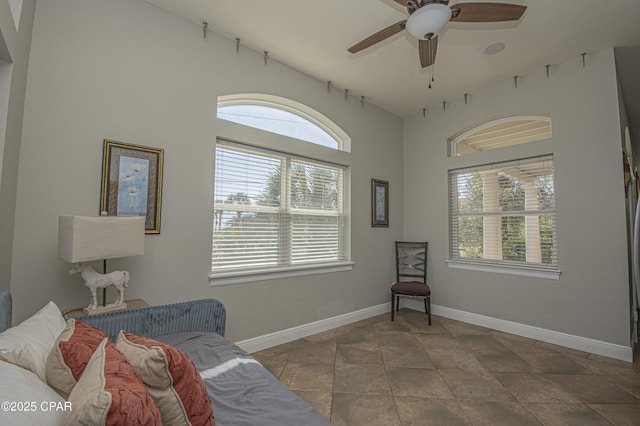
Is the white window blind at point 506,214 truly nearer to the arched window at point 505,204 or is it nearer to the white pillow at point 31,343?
the arched window at point 505,204

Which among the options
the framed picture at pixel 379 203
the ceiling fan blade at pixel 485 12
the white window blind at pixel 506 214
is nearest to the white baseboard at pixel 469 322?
the white window blind at pixel 506 214

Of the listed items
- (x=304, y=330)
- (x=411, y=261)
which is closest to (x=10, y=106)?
(x=304, y=330)

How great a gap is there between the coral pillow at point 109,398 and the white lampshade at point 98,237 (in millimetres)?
1093

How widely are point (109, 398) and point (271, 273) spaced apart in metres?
2.50

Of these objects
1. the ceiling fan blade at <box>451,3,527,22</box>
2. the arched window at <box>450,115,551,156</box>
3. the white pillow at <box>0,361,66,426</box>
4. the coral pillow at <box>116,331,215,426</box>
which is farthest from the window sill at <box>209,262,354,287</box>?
the ceiling fan blade at <box>451,3,527,22</box>

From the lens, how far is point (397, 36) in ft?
9.21

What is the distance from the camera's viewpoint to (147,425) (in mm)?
717

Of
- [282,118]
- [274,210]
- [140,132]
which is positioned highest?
[282,118]

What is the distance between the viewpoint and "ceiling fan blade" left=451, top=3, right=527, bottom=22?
1917 mm

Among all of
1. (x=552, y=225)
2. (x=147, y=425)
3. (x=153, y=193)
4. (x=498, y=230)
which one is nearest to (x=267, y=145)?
(x=153, y=193)

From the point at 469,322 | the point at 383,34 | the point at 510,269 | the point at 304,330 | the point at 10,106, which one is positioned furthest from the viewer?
the point at 469,322

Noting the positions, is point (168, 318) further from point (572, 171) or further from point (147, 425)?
point (572, 171)

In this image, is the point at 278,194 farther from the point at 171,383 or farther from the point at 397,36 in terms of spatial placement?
the point at 171,383

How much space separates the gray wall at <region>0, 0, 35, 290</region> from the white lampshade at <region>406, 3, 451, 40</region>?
2147 mm
